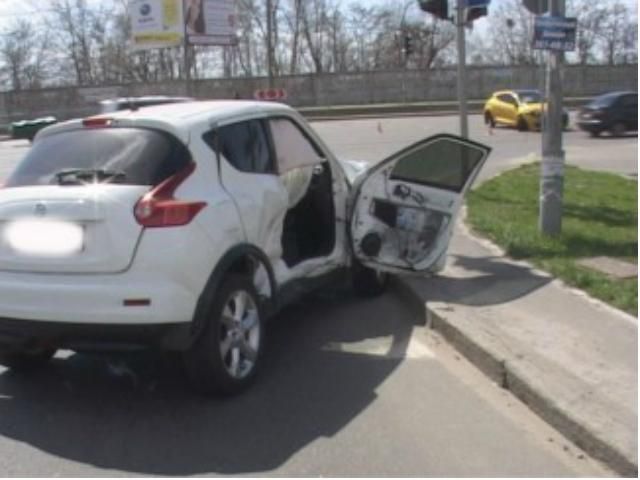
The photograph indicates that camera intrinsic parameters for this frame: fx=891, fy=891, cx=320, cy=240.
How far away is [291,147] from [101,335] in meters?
2.28

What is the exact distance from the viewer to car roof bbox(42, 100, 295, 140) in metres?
5.28

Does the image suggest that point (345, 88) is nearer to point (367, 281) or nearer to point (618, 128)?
point (618, 128)

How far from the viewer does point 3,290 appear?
496 centimetres

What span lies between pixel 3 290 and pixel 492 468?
2.80 metres

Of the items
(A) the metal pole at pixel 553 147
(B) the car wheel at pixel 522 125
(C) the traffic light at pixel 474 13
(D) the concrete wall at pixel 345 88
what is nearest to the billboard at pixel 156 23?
(D) the concrete wall at pixel 345 88

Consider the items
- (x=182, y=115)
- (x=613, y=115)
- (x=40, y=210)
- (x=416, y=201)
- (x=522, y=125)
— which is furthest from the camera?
(x=522, y=125)

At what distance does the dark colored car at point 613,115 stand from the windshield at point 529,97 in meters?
4.36

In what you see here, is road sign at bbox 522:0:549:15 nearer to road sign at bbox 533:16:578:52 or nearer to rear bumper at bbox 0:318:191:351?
road sign at bbox 533:16:578:52

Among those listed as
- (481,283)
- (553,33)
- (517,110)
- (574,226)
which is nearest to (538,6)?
(553,33)

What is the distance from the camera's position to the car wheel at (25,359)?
18.5 feet

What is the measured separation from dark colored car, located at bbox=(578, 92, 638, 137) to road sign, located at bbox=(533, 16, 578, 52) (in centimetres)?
2151

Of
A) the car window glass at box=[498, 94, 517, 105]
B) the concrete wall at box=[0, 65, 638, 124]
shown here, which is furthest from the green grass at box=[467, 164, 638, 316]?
the concrete wall at box=[0, 65, 638, 124]

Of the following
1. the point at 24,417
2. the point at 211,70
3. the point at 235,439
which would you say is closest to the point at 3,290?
the point at 24,417

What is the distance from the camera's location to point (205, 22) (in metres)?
47.0
